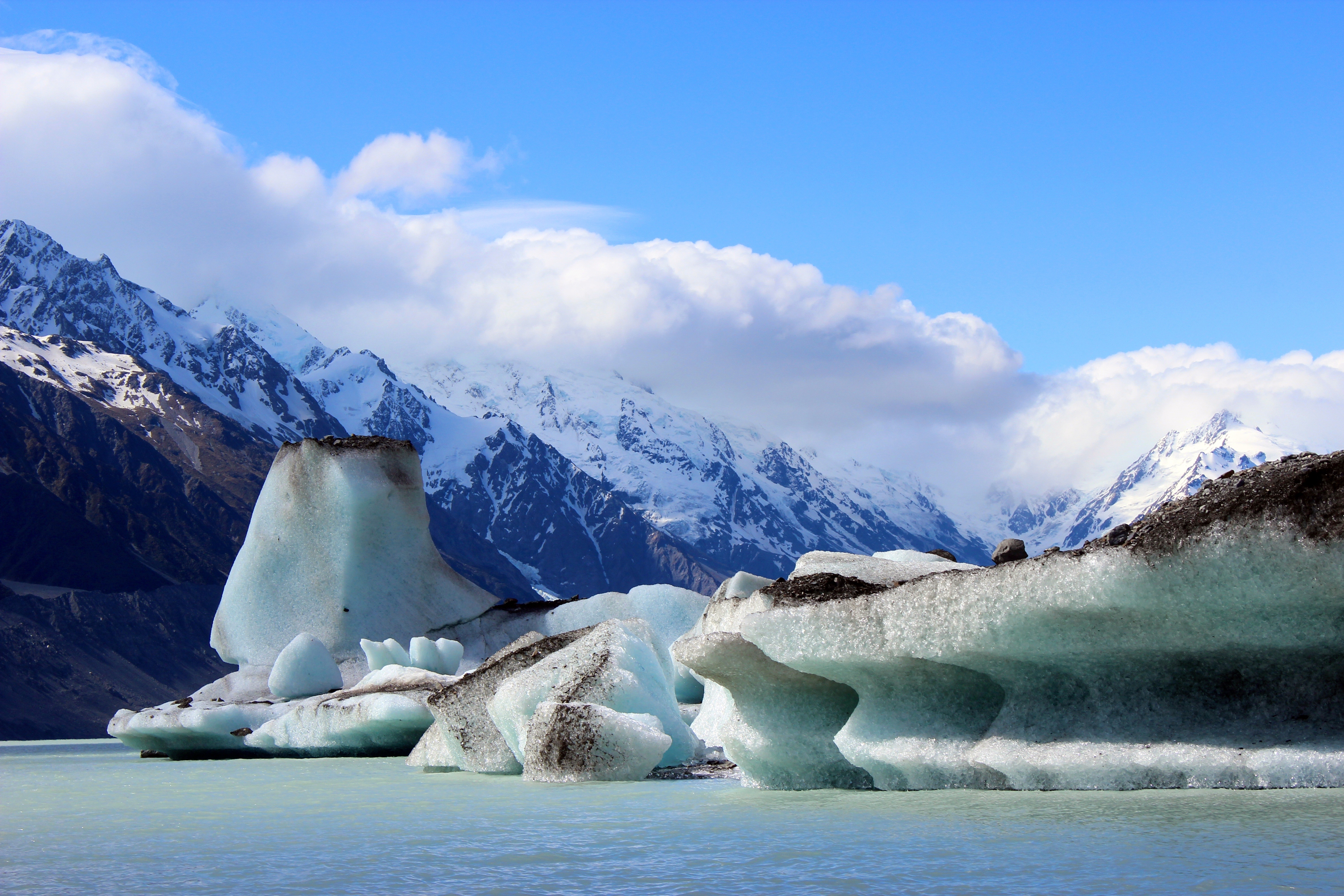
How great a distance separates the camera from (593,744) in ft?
34.4

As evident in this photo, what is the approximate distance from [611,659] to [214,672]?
90436 mm

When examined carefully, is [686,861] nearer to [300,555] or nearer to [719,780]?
[719,780]

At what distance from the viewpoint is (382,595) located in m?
24.5

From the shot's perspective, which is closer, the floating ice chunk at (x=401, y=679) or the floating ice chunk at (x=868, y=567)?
the floating ice chunk at (x=868, y=567)

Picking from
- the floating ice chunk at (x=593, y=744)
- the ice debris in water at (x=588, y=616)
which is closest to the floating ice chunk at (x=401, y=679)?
the ice debris in water at (x=588, y=616)

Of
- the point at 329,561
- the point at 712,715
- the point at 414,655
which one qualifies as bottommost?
the point at 712,715

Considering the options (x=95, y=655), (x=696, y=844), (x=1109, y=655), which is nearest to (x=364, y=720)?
(x=696, y=844)

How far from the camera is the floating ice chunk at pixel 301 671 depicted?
19.6 meters

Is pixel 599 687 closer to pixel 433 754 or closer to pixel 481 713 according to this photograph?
pixel 481 713

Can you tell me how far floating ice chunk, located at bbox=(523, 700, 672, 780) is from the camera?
34.4 feet

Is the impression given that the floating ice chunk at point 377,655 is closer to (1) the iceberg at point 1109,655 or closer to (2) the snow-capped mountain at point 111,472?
(1) the iceberg at point 1109,655

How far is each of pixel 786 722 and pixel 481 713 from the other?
14.2 ft

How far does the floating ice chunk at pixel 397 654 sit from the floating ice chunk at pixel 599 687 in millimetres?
8070

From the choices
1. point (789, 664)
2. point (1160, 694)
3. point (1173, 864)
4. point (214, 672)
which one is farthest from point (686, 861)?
point (214, 672)
